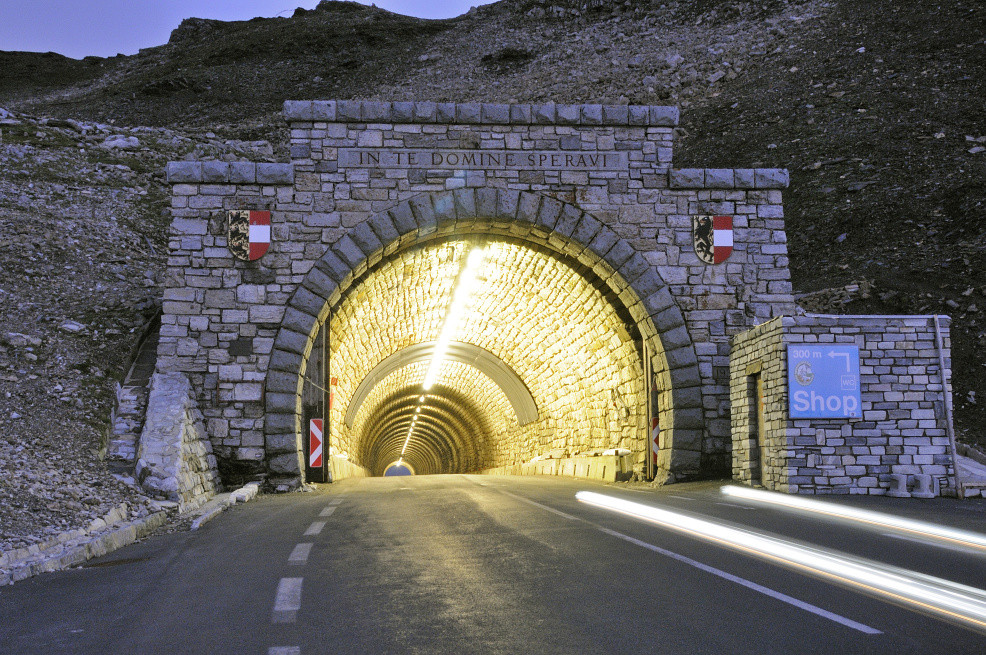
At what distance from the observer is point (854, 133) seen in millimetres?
30609

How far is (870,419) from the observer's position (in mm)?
12328

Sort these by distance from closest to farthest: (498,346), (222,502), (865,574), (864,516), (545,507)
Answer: (865,574), (864,516), (545,507), (222,502), (498,346)

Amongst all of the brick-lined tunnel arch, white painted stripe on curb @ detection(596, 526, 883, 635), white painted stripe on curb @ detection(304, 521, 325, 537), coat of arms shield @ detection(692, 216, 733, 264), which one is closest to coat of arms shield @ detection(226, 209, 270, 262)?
the brick-lined tunnel arch

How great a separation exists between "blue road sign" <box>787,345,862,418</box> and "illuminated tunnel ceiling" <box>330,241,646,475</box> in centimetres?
419

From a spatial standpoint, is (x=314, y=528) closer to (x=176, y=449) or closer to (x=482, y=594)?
(x=482, y=594)

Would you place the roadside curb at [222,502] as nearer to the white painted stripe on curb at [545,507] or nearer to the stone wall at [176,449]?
the stone wall at [176,449]

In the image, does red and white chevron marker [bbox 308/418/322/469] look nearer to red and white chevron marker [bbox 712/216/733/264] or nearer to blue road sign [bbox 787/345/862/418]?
red and white chevron marker [bbox 712/216/733/264]

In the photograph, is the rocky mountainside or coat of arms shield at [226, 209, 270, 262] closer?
the rocky mountainside

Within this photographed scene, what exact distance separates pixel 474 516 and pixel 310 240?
691 centimetres

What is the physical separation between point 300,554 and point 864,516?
19.7 ft

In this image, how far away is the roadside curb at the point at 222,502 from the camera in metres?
9.42

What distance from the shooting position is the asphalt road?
4062mm

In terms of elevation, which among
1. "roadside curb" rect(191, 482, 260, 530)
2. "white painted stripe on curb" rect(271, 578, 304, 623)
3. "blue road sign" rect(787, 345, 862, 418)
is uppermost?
"blue road sign" rect(787, 345, 862, 418)

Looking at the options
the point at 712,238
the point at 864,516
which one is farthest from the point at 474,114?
the point at 864,516
